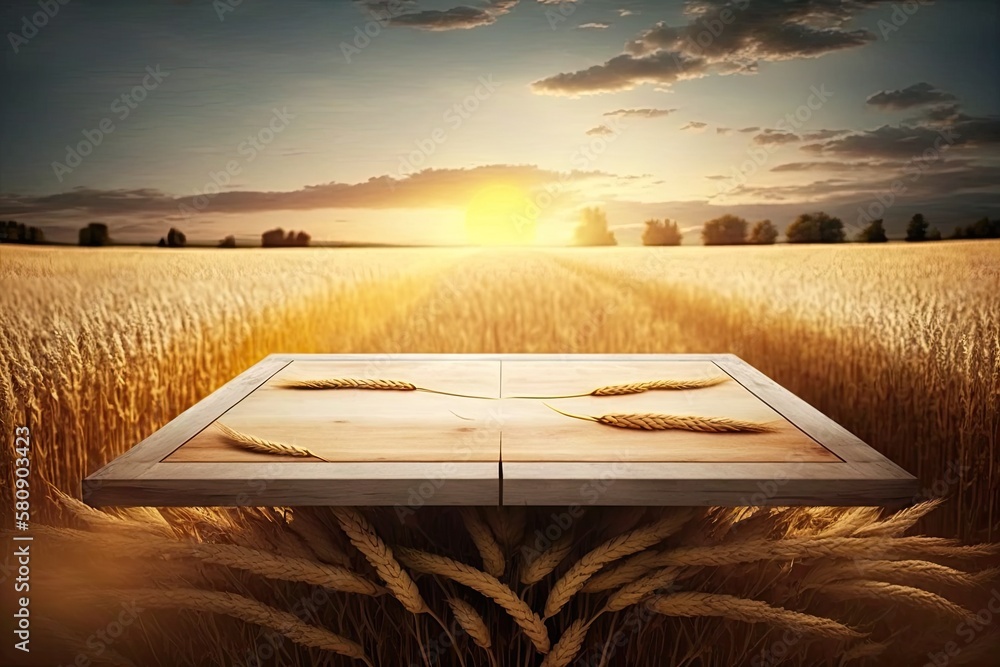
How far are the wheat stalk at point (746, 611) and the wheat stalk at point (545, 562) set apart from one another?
0.64ft

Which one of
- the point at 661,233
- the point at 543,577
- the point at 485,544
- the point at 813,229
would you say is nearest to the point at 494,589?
the point at 485,544

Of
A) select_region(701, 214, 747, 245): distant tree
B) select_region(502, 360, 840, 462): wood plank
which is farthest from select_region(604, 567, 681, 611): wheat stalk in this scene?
select_region(701, 214, 747, 245): distant tree

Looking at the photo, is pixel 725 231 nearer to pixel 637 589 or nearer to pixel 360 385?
pixel 360 385

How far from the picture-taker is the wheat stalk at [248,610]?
1296 millimetres

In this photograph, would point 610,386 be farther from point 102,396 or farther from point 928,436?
point 102,396

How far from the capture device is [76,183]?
7156mm

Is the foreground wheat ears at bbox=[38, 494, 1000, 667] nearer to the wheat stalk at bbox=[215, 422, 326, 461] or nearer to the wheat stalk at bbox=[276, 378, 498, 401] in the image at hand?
the wheat stalk at bbox=[215, 422, 326, 461]

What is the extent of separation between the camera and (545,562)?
1.28 meters

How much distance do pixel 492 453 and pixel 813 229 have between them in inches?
391

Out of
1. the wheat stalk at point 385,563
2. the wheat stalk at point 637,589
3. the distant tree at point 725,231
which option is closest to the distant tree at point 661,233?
the distant tree at point 725,231

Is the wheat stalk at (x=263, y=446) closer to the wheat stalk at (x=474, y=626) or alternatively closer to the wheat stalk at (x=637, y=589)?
the wheat stalk at (x=474, y=626)

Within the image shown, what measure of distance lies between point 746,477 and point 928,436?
67.3 inches

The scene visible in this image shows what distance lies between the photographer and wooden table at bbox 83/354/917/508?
1.15 meters

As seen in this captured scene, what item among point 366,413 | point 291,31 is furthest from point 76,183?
point 366,413
